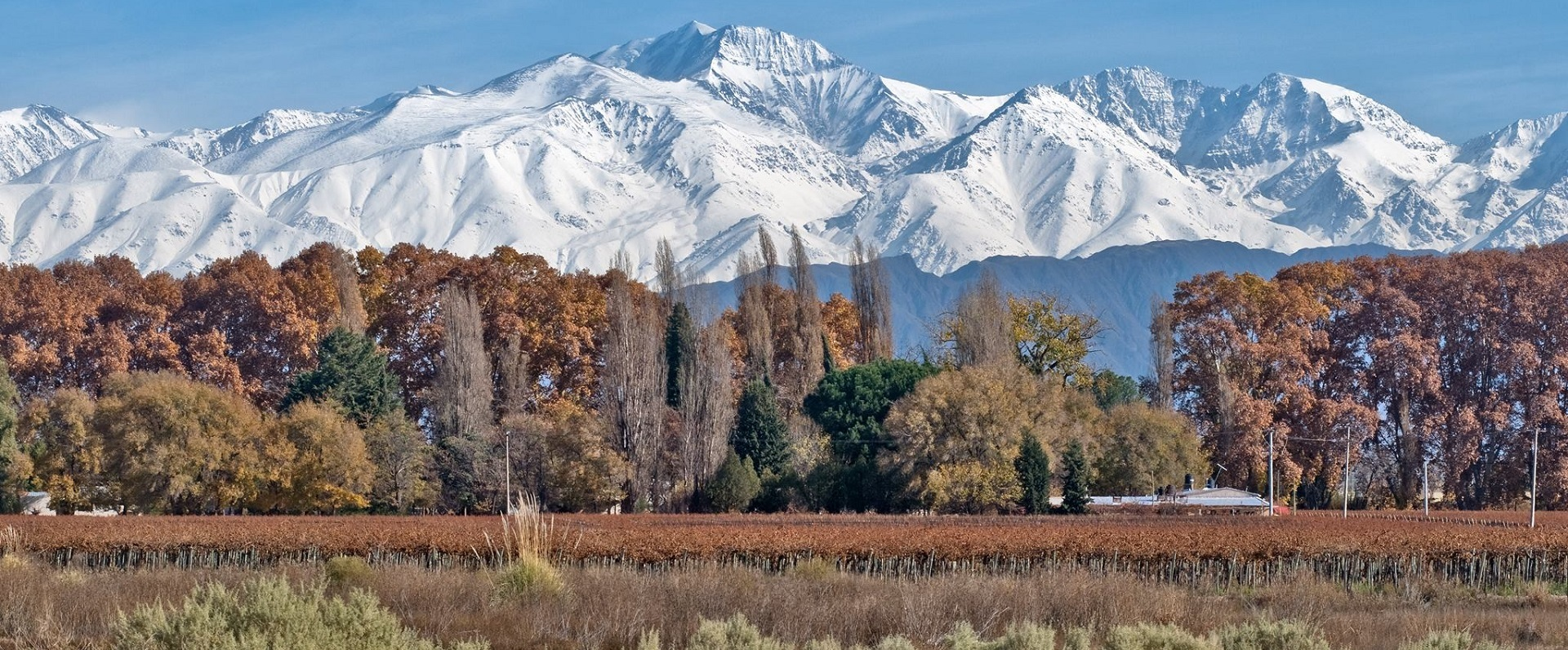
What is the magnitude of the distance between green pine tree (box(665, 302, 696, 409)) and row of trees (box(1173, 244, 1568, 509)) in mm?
21608

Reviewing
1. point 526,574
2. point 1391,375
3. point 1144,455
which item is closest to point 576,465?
point 1144,455

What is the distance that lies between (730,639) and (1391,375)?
64.1 m

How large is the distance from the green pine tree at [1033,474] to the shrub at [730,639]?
160 feet

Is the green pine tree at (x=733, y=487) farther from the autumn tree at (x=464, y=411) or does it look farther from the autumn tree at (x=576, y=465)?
the autumn tree at (x=464, y=411)

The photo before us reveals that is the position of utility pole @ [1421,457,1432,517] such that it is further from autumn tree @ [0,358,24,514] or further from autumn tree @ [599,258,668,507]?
autumn tree @ [0,358,24,514]

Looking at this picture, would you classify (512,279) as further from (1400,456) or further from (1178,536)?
(1178,536)

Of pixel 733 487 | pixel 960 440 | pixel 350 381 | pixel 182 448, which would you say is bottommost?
pixel 733 487

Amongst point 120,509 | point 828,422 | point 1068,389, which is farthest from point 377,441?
point 1068,389

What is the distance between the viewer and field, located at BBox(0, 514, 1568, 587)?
136 feet

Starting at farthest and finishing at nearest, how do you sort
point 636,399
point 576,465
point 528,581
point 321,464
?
point 636,399
point 576,465
point 321,464
point 528,581

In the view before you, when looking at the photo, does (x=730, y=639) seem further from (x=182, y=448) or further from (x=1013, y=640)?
(x=182, y=448)

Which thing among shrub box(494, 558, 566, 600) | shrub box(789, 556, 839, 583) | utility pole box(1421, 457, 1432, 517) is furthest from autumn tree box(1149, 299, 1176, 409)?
shrub box(494, 558, 566, 600)

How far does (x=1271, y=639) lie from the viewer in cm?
2206

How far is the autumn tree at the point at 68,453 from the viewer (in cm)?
6862
